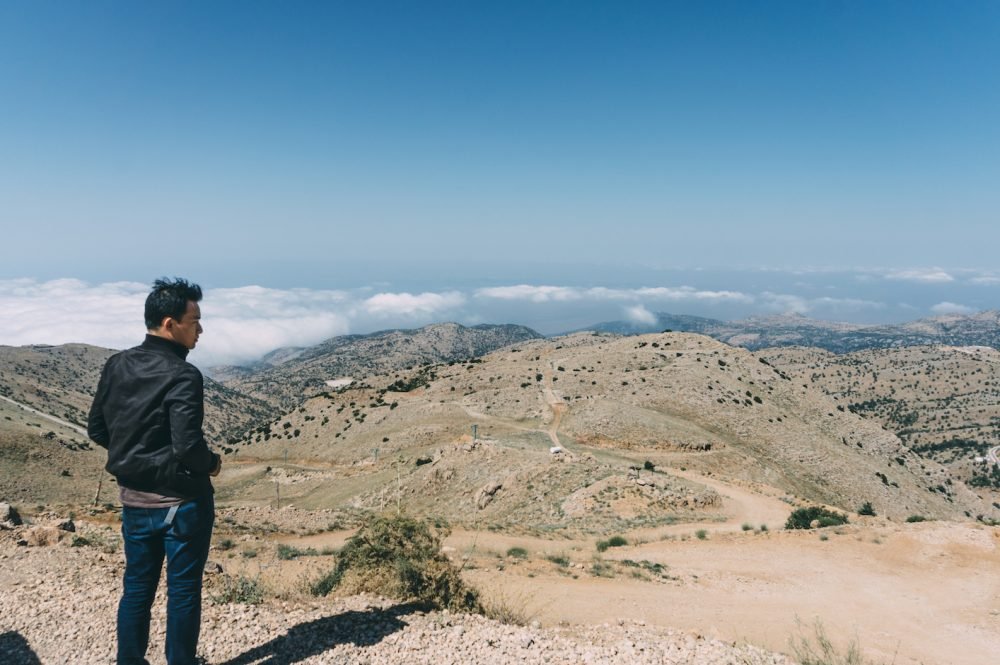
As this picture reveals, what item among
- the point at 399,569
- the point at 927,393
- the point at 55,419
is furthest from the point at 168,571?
the point at 927,393

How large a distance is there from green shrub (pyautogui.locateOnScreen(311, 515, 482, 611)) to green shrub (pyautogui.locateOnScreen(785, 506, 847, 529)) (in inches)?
733

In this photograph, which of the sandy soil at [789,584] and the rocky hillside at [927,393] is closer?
the sandy soil at [789,584]

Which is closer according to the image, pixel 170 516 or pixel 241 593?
pixel 170 516

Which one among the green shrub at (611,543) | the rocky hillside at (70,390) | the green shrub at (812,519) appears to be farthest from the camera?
the rocky hillside at (70,390)

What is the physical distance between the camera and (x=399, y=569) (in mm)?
7770

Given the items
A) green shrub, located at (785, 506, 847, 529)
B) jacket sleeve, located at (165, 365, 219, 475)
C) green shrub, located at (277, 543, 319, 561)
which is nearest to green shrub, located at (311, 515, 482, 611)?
jacket sleeve, located at (165, 365, 219, 475)

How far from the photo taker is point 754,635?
9.78 m

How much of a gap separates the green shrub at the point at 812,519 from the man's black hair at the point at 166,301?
77.7ft

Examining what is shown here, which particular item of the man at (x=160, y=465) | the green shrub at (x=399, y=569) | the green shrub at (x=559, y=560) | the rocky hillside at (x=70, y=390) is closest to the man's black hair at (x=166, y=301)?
the man at (x=160, y=465)

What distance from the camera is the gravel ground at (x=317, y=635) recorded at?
217 inches

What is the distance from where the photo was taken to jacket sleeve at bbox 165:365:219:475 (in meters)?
4.11

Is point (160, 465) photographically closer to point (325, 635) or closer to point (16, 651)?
point (325, 635)

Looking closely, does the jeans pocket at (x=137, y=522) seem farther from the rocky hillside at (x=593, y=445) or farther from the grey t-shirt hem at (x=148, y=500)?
the rocky hillside at (x=593, y=445)

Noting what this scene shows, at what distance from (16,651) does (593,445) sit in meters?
40.3
